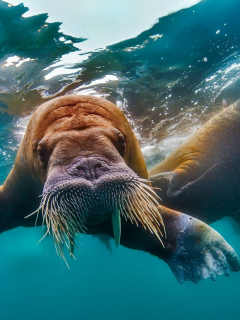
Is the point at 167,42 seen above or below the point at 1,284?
above

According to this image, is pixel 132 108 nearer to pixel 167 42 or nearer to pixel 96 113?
pixel 167 42

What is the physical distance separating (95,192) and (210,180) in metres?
3.80

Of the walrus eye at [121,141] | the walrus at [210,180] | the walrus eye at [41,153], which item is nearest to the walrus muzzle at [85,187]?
the walrus eye at [41,153]

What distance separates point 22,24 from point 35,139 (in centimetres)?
427

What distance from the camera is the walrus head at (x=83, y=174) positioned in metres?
2.04

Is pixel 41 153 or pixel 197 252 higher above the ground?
pixel 41 153

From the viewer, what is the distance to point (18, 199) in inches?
158

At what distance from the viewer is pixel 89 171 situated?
210cm

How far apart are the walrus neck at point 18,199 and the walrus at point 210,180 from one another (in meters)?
2.61

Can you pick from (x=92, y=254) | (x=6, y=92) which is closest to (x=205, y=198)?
(x=6, y=92)

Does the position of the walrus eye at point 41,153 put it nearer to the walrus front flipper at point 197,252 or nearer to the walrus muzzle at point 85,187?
the walrus muzzle at point 85,187

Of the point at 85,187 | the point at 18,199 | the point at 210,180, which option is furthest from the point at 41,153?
the point at 210,180

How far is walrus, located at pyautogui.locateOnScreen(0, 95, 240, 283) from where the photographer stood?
2.08 m

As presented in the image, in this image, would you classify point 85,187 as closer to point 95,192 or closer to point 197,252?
point 95,192
